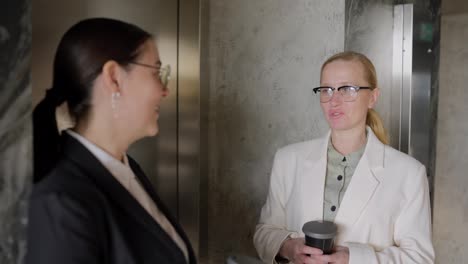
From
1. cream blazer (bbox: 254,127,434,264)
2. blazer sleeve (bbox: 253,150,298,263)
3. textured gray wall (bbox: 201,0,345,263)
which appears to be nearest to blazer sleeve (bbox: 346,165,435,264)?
cream blazer (bbox: 254,127,434,264)

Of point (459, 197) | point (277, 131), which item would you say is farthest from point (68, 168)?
point (459, 197)

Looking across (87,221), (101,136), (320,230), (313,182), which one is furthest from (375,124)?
(87,221)

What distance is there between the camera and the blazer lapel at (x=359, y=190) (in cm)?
192

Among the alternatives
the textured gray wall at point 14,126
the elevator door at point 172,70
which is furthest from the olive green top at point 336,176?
the textured gray wall at point 14,126

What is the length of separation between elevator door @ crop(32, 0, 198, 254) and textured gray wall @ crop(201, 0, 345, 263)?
405 millimetres

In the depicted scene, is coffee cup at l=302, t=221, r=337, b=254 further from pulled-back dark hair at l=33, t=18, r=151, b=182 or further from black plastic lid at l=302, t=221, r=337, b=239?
pulled-back dark hair at l=33, t=18, r=151, b=182

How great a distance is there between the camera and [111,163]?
120 centimetres

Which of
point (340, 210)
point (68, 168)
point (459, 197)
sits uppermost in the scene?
point (68, 168)

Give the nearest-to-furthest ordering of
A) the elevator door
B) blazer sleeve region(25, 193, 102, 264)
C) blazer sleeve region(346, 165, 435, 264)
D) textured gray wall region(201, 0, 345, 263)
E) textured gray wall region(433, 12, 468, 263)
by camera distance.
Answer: blazer sleeve region(25, 193, 102, 264), the elevator door, blazer sleeve region(346, 165, 435, 264), textured gray wall region(201, 0, 345, 263), textured gray wall region(433, 12, 468, 263)

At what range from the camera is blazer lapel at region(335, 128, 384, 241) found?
192 centimetres

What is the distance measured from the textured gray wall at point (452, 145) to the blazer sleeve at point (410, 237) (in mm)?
3206

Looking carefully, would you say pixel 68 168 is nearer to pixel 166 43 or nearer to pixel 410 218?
pixel 166 43

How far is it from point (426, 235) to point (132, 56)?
1401 mm

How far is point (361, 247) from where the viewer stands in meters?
1.82
